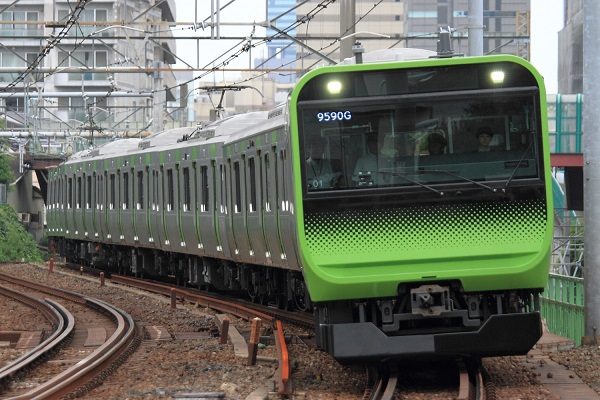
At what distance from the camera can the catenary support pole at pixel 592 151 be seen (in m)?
14.2

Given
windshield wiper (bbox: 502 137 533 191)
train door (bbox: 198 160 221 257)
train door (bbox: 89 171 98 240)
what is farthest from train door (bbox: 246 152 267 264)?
train door (bbox: 89 171 98 240)

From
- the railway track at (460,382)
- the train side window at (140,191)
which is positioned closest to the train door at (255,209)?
the railway track at (460,382)

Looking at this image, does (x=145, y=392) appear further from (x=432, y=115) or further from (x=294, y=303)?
(x=294, y=303)

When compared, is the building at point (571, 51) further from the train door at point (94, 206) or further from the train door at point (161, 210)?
the train door at point (161, 210)

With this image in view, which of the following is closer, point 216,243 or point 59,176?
point 216,243

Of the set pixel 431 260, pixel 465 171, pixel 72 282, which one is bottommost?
pixel 72 282

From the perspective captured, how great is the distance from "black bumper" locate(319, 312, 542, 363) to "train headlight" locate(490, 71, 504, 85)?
1.86 metres

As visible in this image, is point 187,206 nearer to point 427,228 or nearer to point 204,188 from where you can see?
point 204,188

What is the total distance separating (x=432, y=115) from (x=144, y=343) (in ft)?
19.8

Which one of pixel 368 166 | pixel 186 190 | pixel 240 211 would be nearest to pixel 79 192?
pixel 186 190

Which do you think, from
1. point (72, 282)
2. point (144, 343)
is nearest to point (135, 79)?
point (72, 282)

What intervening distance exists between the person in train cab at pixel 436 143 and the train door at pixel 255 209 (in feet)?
17.5

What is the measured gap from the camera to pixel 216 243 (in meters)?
21.5

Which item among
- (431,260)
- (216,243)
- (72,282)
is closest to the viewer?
(431,260)
